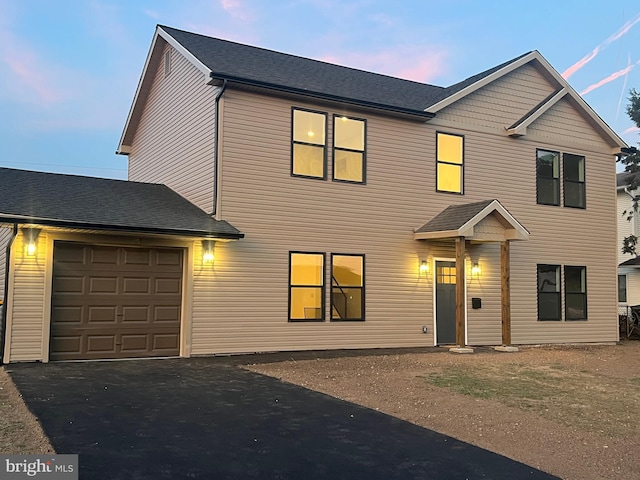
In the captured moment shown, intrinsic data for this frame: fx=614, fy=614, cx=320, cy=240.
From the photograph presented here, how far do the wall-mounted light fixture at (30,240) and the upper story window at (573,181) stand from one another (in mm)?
13328

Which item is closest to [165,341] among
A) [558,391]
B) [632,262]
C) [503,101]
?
[558,391]

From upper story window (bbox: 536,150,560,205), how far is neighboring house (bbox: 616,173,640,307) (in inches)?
423

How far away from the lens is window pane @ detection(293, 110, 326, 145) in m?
13.4

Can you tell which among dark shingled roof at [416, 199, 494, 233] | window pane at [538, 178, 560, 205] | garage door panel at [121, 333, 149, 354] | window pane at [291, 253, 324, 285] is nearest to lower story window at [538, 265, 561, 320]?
window pane at [538, 178, 560, 205]

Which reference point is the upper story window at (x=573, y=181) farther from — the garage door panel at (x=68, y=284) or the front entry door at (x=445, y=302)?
the garage door panel at (x=68, y=284)

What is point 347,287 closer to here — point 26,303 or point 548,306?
point 548,306

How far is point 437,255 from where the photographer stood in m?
14.9

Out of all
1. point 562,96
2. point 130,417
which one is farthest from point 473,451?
point 562,96

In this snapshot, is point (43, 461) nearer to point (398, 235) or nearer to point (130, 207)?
Answer: point (130, 207)

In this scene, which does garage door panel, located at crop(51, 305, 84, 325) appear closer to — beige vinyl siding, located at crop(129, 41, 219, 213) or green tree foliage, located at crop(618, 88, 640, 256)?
beige vinyl siding, located at crop(129, 41, 219, 213)

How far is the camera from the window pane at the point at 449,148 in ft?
49.9

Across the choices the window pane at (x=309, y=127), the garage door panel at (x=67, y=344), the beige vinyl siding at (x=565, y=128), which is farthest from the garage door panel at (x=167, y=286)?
the beige vinyl siding at (x=565, y=128)

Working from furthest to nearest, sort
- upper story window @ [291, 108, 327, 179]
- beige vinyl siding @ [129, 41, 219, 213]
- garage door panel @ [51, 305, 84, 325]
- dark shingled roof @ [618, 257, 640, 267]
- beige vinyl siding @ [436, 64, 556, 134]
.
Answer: dark shingled roof @ [618, 257, 640, 267], beige vinyl siding @ [436, 64, 556, 134], upper story window @ [291, 108, 327, 179], beige vinyl siding @ [129, 41, 219, 213], garage door panel @ [51, 305, 84, 325]

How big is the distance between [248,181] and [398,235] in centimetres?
389
